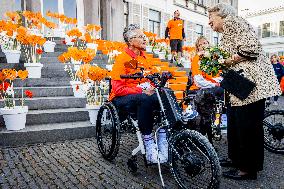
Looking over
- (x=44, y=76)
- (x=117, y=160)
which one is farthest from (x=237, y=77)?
(x=44, y=76)

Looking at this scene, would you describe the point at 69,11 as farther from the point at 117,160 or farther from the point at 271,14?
the point at 271,14

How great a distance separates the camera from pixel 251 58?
11.5ft

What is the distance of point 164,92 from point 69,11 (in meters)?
10.9

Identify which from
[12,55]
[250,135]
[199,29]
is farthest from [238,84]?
[199,29]

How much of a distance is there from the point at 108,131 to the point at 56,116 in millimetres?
1981

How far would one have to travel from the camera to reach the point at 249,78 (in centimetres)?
355

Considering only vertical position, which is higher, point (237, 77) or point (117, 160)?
point (237, 77)

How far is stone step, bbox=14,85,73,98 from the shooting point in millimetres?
6324

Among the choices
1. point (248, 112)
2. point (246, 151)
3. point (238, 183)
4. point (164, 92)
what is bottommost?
point (238, 183)

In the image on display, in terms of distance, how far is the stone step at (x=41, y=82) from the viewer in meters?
6.67

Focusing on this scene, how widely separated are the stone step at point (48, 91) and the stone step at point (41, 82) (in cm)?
28

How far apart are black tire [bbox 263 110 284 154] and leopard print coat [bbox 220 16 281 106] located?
1.21m

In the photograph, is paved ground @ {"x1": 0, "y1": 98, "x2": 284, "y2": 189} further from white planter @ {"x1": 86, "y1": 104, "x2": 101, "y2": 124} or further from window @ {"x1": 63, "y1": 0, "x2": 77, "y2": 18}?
window @ {"x1": 63, "y1": 0, "x2": 77, "y2": 18}

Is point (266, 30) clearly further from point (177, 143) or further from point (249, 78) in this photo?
point (177, 143)
